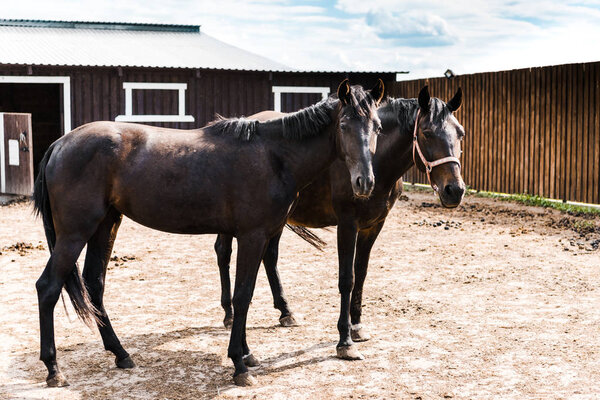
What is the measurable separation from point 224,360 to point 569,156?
11.1 meters

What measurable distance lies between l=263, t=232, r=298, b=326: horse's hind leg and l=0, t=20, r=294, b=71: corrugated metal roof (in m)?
12.6

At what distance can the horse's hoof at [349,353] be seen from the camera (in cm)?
507

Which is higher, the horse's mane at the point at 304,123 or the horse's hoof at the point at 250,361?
the horse's mane at the point at 304,123

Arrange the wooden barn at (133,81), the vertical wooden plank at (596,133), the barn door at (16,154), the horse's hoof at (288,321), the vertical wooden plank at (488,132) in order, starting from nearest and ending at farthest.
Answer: the horse's hoof at (288,321), the vertical wooden plank at (596,133), the barn door at (16,154), the vertical wooden plank at (488,132), the wooden barn at (133,81)

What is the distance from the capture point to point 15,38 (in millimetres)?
20156

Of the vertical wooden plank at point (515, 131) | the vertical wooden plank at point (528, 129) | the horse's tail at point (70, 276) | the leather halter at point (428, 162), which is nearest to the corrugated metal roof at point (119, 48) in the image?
the vertical wooden plank at point (515, 131)

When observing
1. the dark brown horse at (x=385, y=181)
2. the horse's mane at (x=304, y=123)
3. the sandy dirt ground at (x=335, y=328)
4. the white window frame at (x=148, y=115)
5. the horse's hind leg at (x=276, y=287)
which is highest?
the white window frame at (x=148, y=115)

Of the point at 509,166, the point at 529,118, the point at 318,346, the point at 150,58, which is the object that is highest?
the point at 150,58

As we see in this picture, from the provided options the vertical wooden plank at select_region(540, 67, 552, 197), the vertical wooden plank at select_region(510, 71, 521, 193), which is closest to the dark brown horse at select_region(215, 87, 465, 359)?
the vertical wooden plank at select_region(540, 67, 552, 197)

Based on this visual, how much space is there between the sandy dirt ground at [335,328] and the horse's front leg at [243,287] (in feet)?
0.40

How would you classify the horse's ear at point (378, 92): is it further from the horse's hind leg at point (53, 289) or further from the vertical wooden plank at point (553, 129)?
the vertical wooden plank at point (553, 129)

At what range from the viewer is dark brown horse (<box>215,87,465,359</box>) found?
5.00 m

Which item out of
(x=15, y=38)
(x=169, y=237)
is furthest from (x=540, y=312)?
(x=15, y=38)

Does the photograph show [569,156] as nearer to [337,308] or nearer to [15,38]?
[337,308]
